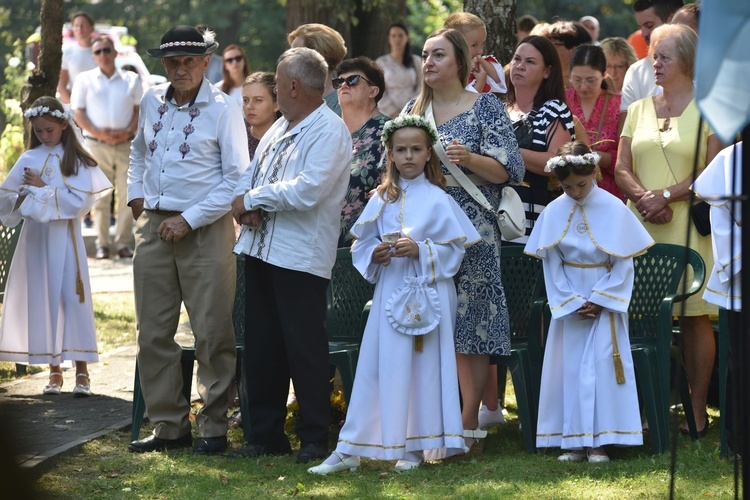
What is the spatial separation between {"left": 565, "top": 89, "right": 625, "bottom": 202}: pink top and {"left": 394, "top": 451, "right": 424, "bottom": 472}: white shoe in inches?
89.5

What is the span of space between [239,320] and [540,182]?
78.0 inches

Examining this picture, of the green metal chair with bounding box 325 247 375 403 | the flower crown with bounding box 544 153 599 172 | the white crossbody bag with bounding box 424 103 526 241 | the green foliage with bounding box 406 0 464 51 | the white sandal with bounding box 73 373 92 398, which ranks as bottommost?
the white sandal with bounding box 73 373 92 398

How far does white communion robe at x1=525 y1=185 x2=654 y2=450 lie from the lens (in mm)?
6270

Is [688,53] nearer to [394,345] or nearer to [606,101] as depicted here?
[606,101]

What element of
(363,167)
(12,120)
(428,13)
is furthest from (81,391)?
(428,13)

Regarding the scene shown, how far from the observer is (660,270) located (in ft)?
22.0

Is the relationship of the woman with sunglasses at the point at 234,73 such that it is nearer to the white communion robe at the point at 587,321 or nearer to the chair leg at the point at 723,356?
the white communion robe at the point at 587,321

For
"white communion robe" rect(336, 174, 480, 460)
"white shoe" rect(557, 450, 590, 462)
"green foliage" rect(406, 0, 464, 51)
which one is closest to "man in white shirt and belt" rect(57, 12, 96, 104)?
"white communion robe" rect(336, 174, 480, 460)

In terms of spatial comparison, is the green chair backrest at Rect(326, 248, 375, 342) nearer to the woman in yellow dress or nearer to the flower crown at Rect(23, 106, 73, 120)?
the woman in yellow dress

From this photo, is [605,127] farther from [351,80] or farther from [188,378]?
[188,378]

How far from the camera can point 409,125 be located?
6250 millimetres

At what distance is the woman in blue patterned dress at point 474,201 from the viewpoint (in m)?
6.49

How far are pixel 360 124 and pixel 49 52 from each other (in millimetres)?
3709

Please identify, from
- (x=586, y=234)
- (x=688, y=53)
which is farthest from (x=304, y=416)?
(x=688, y=53)
